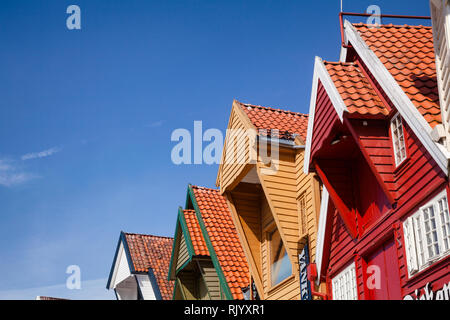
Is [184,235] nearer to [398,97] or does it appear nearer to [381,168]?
[381,168]

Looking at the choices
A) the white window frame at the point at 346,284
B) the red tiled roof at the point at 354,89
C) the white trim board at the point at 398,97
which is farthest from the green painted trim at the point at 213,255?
the white trim board at the point at 398,97

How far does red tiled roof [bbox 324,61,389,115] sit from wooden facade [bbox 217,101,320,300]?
11.8ft

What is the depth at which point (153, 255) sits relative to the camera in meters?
30.1

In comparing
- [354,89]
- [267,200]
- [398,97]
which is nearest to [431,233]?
[398,97]

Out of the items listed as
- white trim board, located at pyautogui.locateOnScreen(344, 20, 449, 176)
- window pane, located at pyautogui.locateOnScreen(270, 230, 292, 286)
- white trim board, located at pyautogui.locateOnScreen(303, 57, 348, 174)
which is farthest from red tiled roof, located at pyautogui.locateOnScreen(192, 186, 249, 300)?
white trim board, located at pyautogui.locateOnScreen(344, 20, 449, 176)

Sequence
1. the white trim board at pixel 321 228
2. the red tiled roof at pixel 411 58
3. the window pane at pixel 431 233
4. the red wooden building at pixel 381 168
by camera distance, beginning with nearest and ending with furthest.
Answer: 1. the window pane at pixel 431 233
2. the red wooden building at pixel 381 168
3. the red tiled roof at pixel 411 58
4. the white trim board at pixel 321 228

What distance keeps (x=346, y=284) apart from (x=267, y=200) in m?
5.01

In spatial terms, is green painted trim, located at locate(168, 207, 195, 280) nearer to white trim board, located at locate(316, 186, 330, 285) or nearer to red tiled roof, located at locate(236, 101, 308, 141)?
red tiled roof, located at locate(236, 101, 308, 141)

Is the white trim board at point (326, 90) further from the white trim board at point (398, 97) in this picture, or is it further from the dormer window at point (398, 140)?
the dormer window at point (398, 140)

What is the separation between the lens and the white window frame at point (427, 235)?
10281 millimetres

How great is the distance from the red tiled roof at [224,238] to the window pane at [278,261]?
147 cm

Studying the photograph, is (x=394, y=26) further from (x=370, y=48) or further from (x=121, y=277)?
(x=121, y=277)

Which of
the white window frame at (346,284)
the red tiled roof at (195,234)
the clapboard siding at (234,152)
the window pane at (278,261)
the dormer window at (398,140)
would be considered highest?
the clapboard siding at (234,152)
